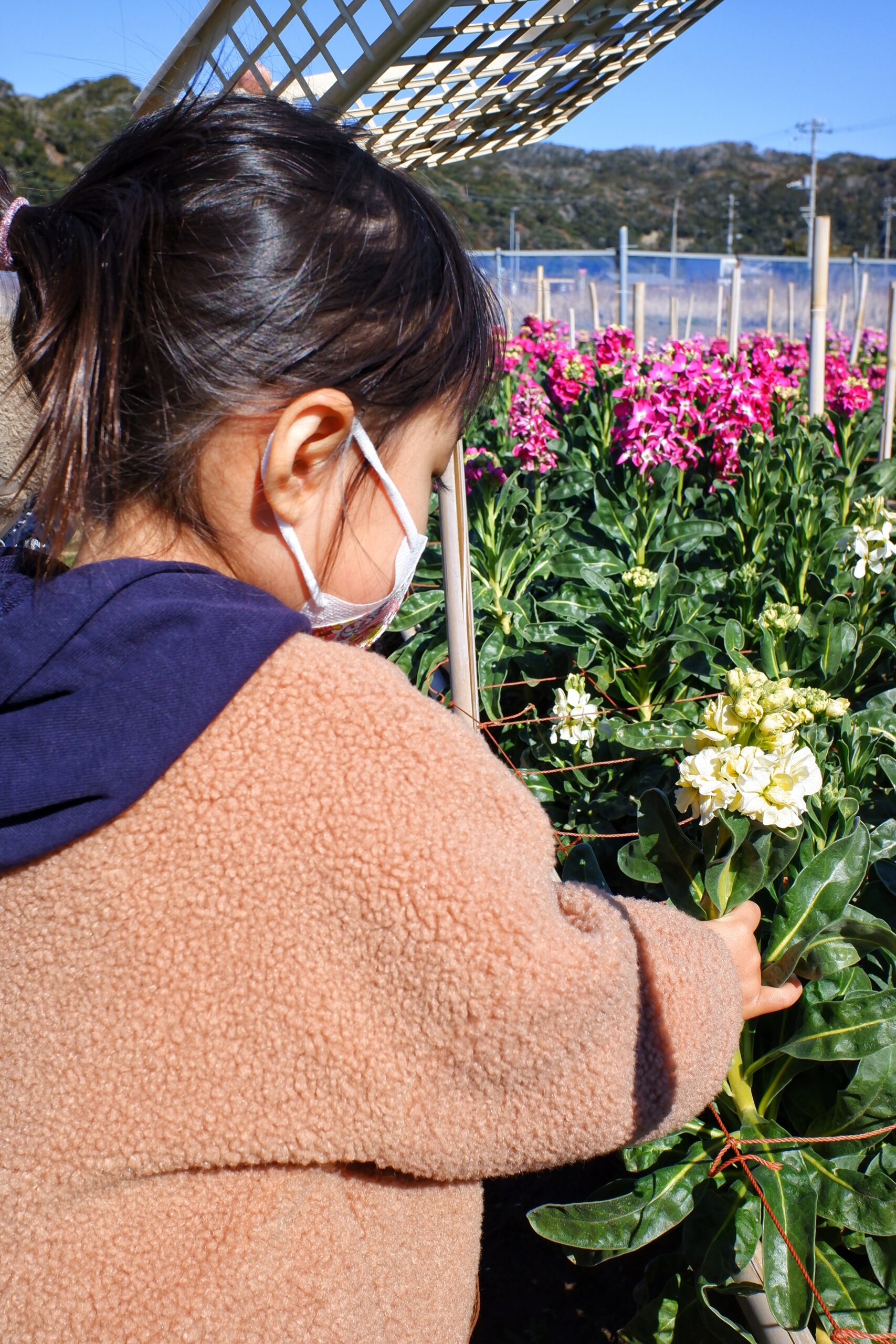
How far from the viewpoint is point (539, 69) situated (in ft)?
3.98

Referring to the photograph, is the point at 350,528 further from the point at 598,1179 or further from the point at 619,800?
the point at 598,1179

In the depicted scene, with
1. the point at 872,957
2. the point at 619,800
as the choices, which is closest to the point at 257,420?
the point at 872,957

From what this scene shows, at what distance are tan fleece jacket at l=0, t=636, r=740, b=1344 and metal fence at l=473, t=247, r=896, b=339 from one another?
88.1 ft

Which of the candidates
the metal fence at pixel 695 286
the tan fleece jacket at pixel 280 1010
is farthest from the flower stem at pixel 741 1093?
the metal fence at pixel 695 286

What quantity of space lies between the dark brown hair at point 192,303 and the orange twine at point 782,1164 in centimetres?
107

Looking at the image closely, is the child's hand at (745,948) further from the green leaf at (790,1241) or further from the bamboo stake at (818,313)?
the bamboo stake at (818,313)

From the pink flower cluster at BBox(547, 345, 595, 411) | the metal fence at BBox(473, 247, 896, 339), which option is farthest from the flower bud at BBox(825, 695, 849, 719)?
the metal fence at BBox(473, 247, 896, 339)

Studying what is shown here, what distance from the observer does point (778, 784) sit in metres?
1.07

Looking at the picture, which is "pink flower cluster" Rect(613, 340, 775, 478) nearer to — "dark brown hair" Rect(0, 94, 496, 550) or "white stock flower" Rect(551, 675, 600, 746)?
"white stock flower" Rect(551, 675, 600, 746)

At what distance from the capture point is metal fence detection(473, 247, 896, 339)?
95.7ft

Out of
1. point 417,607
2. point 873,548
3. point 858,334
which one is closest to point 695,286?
point 858,334

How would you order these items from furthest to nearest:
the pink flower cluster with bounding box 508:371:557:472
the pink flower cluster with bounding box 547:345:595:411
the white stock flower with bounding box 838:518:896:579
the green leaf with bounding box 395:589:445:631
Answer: the pink flower cluster with bounding box 547:345:595:411, the pink flower cluster with bounding box 508:371:557:472, the green leaf with bounding box 395:589:445:631, the white stock flower with bounding box 838:518:896:579

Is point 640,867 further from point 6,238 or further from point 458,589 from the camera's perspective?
point 6,238

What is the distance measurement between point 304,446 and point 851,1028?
1048mm
